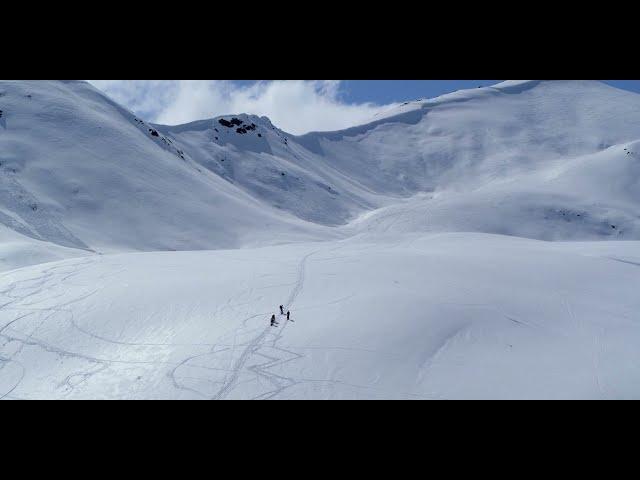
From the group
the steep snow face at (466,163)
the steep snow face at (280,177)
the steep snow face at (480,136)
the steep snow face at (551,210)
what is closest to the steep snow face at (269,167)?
the steep snow face at (466,163)

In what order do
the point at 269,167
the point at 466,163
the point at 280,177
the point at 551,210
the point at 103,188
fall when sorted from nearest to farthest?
1. the point at 103,188
2. the point at 551,210
3. the point at 280,177
4. the point at 269,167
5. the point at 466,163

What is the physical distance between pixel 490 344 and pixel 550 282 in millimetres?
6364

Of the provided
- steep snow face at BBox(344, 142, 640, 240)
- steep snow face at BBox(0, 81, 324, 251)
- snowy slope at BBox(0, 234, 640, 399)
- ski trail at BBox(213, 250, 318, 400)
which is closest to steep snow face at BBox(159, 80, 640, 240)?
steep snow face at BBox(344, 142, 640, 240)

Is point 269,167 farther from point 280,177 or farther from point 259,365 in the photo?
point 259,365

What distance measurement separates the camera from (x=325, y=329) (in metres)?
11.8

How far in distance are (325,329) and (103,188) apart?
46.8 meters

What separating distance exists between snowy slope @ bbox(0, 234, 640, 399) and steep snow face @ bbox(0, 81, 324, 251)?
89.9 ft

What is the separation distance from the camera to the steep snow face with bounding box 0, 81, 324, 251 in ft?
140

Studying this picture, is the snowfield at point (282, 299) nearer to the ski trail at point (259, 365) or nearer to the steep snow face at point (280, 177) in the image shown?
the ski trail at point (259, 365)

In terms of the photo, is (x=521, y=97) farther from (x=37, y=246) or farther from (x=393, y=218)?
(x=37, y=246)

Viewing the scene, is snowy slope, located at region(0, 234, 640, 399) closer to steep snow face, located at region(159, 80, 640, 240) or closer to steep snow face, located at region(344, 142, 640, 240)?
steep snow face, located at region(344, 142, 640, 240)

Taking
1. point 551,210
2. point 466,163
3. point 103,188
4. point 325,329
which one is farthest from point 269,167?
point 325,329
